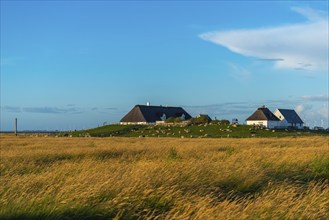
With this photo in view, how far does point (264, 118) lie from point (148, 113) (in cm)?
2771

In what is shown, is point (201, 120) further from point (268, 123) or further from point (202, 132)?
point (202, 132)

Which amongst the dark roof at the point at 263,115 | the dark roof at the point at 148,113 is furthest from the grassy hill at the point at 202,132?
the dark roof at the point at 263,115

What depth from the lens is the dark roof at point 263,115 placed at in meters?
108

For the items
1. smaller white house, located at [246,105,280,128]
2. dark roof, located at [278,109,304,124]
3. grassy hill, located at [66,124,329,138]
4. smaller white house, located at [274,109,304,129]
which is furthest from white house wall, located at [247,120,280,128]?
grassy hill, located at [66,124,329,138]

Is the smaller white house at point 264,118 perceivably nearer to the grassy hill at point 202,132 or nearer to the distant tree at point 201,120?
the distant tree at point 201,120

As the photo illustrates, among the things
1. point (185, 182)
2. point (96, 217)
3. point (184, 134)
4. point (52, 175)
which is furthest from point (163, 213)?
point (184, 134)

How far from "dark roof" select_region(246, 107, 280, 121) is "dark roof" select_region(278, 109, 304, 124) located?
4.33m

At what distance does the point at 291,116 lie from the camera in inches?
4688

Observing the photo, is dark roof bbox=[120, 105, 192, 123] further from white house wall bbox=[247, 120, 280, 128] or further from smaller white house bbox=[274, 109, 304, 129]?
smaller white house bbox=[274, 109, 304, 129]

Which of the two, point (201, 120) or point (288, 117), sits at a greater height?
point (288, 117)

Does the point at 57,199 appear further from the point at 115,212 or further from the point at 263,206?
the point at 263,206

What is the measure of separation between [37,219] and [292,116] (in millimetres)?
116972

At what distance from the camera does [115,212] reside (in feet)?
27.0

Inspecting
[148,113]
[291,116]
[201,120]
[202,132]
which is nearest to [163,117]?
[148,113]
